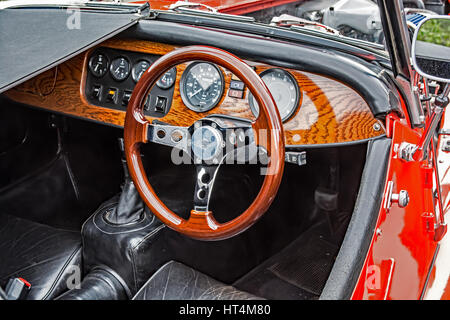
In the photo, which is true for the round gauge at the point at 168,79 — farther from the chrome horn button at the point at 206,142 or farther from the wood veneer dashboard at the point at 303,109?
the chrome horn button at the point at 206,142

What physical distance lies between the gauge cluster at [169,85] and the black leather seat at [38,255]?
0.65 m

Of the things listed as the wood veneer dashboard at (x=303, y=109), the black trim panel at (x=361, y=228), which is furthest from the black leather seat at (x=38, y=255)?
the black trim panel at (x=361, y=228)

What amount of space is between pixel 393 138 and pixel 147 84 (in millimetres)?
797

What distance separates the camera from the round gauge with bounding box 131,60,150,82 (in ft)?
6.39

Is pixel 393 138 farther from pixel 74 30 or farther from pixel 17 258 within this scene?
pixel 17 258

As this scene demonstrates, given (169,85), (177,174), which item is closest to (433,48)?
(169,85)

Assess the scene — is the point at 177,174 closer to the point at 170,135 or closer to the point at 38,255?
the point at 38,255

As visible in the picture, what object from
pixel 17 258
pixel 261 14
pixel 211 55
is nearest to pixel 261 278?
pixel 17 258

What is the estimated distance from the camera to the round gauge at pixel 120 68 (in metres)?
1.99

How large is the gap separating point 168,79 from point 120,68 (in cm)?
28

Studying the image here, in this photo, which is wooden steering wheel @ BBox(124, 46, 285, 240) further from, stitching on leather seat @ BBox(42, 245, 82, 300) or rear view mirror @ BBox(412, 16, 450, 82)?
stitching on leather seat @ BBox(42, 245, 82, 300)

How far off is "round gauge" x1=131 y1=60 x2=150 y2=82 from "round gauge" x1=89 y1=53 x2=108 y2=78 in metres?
0.16

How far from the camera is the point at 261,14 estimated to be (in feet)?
11.2
